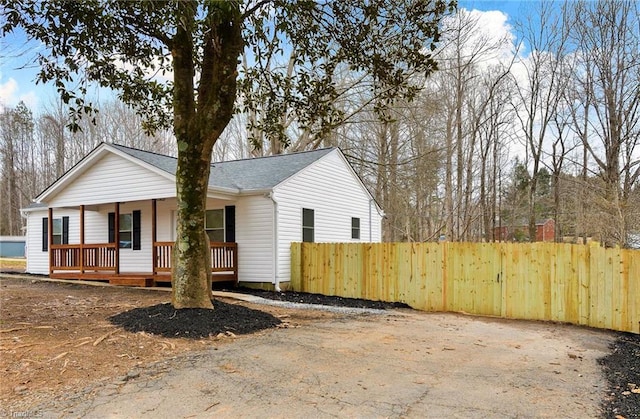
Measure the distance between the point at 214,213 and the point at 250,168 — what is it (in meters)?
2.20

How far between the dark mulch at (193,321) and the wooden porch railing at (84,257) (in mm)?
7026

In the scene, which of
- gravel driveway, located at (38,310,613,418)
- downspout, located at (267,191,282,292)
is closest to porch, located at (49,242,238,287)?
downspout, located at (267,191,282,292)

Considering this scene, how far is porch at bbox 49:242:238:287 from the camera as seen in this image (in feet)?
40.3

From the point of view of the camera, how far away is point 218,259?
12172mm

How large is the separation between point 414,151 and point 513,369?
18.7m

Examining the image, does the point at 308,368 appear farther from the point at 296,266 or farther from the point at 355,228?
the point at 355,228

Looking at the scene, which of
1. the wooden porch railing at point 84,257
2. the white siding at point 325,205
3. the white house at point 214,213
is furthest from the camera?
the wooden porch railing at point 84,257

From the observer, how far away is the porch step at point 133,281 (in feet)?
42.2

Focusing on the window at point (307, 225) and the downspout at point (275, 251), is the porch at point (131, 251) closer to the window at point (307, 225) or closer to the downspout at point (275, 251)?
the downspout at point (275, 251)

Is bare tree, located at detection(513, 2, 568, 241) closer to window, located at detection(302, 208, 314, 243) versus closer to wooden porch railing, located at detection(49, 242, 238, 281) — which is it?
window, located at detection(302, 208, 314, 243)

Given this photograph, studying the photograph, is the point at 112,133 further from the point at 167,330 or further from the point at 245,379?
the point at 245,379

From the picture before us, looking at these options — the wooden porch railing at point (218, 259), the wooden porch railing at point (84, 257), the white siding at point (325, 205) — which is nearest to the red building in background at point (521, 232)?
the white siding at point (325, 205)

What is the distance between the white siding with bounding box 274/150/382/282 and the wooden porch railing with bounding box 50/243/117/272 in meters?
5.24

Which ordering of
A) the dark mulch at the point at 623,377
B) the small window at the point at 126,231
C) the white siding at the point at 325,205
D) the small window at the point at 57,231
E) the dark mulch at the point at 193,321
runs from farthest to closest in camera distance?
the small window at the point at 57,231
the small window at the point at 126,231
the white siding at the point at 325,205
the dark mulch at the point at 193,321
the dark mulch at the point at 623,377
